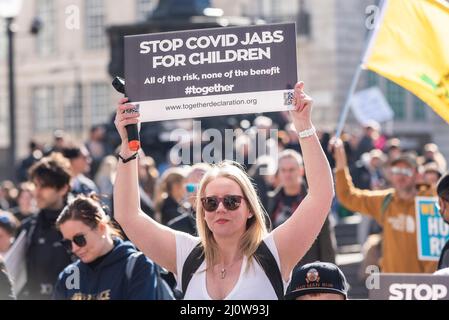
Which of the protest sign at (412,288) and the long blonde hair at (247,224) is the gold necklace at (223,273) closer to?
the long blonde hair at (247,224)

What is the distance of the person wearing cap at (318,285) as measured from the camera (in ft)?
14.2

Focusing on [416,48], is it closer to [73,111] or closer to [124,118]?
[124,118]

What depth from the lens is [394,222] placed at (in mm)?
8648

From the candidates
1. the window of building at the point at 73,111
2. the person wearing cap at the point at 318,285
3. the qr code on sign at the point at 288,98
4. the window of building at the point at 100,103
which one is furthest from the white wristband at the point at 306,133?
the window of building at the point at 73,111

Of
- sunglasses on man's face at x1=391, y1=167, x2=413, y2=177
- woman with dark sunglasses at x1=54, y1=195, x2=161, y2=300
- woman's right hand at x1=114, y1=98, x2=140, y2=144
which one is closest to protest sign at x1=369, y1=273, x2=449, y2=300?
woman's right hand at x1=114, y1=98, x2=140, y2=144

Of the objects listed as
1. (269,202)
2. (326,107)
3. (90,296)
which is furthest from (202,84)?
(326,107)

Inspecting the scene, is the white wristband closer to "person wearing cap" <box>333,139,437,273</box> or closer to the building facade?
"person wearing cap" <box>333,139,437,273</box>

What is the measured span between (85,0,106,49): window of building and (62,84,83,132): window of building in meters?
1.76

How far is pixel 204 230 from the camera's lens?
4.58 m

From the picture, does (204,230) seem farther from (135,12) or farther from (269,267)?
(135,12)

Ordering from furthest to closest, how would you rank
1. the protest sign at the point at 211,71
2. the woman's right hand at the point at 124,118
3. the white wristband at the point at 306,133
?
1. the protest sign at the point at 211,71
2. the woman's right hand at the point at 124,118
3. the white wristband at the point at 306,133

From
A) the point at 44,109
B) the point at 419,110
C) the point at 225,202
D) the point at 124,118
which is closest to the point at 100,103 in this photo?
the point at 44,109

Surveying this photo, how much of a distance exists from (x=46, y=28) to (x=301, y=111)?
123 feet
